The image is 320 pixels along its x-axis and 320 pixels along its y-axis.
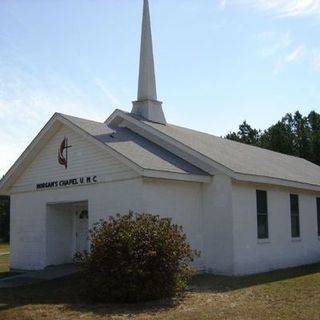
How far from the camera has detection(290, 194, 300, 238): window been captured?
2177 cm

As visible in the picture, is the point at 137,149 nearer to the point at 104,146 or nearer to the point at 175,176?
the point at 104,146

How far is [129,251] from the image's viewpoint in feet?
41.1

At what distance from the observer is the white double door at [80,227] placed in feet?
68.4

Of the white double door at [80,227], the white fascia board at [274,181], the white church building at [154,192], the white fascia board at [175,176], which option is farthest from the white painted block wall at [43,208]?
the white fascia board at [274,181]

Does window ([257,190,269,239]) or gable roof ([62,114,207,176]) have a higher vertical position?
gable roof ([62,114,207,176])

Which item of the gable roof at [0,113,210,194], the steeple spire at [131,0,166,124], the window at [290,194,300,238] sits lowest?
the window at [290,194,300,238]

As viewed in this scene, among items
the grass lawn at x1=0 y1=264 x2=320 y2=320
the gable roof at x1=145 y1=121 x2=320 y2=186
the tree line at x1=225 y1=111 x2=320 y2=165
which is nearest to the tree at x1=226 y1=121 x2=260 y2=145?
the tree line at x1=225 y1=111 x2=320 y2=165

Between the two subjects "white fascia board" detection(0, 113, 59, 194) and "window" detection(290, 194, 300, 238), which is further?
"window" detection(290, 194, 300, 238)

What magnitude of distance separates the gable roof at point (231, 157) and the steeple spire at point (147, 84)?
82 cm

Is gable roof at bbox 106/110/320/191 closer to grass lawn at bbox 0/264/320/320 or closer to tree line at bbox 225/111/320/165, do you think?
grass lawn at bbox 0/264/320/320

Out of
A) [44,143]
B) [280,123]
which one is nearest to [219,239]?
[44,143]

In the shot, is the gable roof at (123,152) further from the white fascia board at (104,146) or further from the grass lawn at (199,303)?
the grass lawn at (199,303)

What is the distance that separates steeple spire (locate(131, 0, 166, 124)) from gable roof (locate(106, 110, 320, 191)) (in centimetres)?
82

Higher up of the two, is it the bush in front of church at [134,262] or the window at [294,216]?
the window at [294,216]
